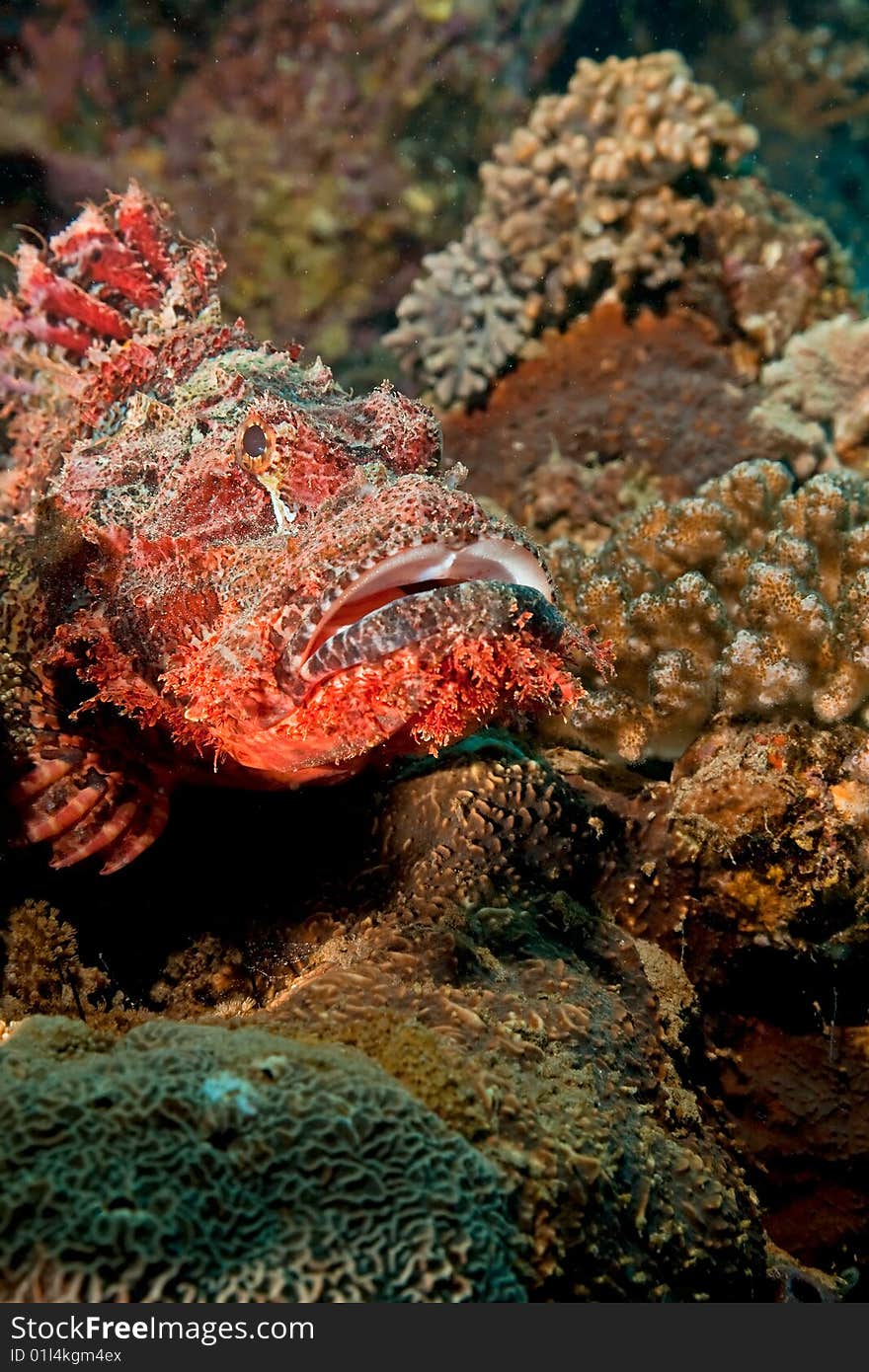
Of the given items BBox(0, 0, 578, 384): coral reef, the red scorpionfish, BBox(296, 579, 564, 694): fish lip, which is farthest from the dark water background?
BBox(296, 579, 564, 694): fish lip

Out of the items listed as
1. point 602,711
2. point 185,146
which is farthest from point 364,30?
point 602,711

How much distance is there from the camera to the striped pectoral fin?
3271mm

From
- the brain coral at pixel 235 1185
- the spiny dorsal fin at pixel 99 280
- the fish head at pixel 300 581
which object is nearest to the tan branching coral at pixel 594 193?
the spiny dorsal fin at pixel 99 280

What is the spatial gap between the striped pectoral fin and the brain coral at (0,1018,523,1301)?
1318 mm

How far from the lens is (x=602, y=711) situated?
4297 millimetres

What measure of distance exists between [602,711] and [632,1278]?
2487 millimetres

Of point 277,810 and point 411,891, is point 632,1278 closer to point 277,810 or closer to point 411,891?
point 411,891

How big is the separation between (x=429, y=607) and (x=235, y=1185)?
4.89 feet

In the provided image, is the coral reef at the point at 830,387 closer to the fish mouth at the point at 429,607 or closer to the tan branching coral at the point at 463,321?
the tan branching coral at the point at 463,321

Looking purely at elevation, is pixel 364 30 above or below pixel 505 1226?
above

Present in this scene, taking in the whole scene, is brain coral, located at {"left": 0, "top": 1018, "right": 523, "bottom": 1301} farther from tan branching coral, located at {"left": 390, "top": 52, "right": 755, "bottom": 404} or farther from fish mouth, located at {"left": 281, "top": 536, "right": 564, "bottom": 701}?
tan branching coral, located at {"left": 390, "top": 52, "right": 755, "bottom": 404}

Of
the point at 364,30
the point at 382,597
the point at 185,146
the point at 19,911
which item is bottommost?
the point at 19,911

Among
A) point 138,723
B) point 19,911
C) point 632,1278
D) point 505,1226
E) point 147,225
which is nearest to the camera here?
point 505,1226

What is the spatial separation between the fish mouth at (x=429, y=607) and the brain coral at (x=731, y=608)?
1.55 meters
